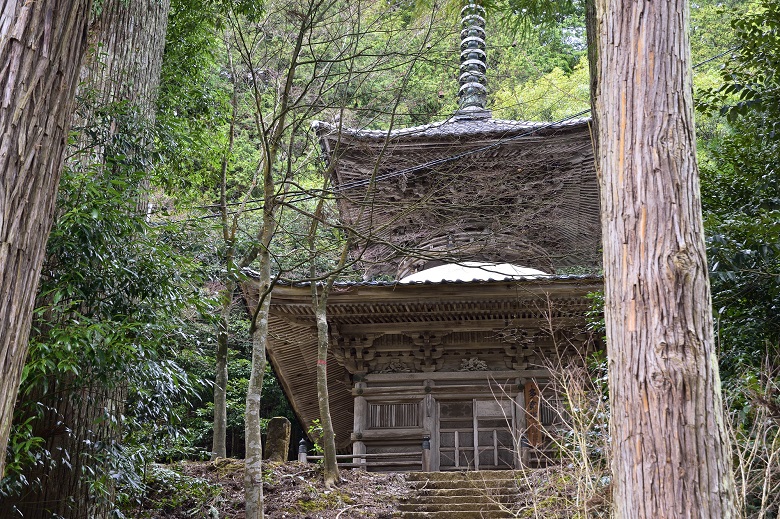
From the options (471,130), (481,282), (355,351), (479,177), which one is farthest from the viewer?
(471,130)

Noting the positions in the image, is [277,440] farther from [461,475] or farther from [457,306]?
[457,306]

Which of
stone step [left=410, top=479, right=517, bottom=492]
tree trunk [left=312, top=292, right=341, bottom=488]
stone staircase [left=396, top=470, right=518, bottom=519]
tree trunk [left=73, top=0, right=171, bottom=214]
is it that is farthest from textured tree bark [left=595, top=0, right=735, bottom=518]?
tree trunk [left=312, top=292, right=341, bottom=488]

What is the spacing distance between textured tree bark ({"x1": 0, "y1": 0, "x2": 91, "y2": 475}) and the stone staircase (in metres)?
5.53

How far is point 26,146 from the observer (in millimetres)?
2736

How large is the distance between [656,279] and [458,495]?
5.82m

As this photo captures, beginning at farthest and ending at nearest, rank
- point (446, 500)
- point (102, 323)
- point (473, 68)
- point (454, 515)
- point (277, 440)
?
point (473, 68)
point (277, 440)
point (446, 500)
point (454, 515)
point (102, 323)

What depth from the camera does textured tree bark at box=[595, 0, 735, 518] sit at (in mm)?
2812

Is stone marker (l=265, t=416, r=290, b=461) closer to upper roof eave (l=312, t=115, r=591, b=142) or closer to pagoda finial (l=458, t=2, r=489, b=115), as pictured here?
upper roof eave (l=312, t=115, r=591, b=142)

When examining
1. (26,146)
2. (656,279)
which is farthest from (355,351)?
(26,146)

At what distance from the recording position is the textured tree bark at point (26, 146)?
8.69ft

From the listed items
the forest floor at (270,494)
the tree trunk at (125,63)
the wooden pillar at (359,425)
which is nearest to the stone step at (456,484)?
the forest floor at (270,494)

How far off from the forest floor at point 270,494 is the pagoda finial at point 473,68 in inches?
303

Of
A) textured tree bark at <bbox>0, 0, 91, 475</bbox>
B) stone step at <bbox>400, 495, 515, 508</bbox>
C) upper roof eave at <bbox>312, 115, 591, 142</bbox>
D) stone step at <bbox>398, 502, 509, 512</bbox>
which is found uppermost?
upper roof eave at <bbox>312, 115, 591, 142</bbox>

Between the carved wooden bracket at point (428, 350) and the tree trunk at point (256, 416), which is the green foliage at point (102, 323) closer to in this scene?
the tree trunk at point (256, 416)
